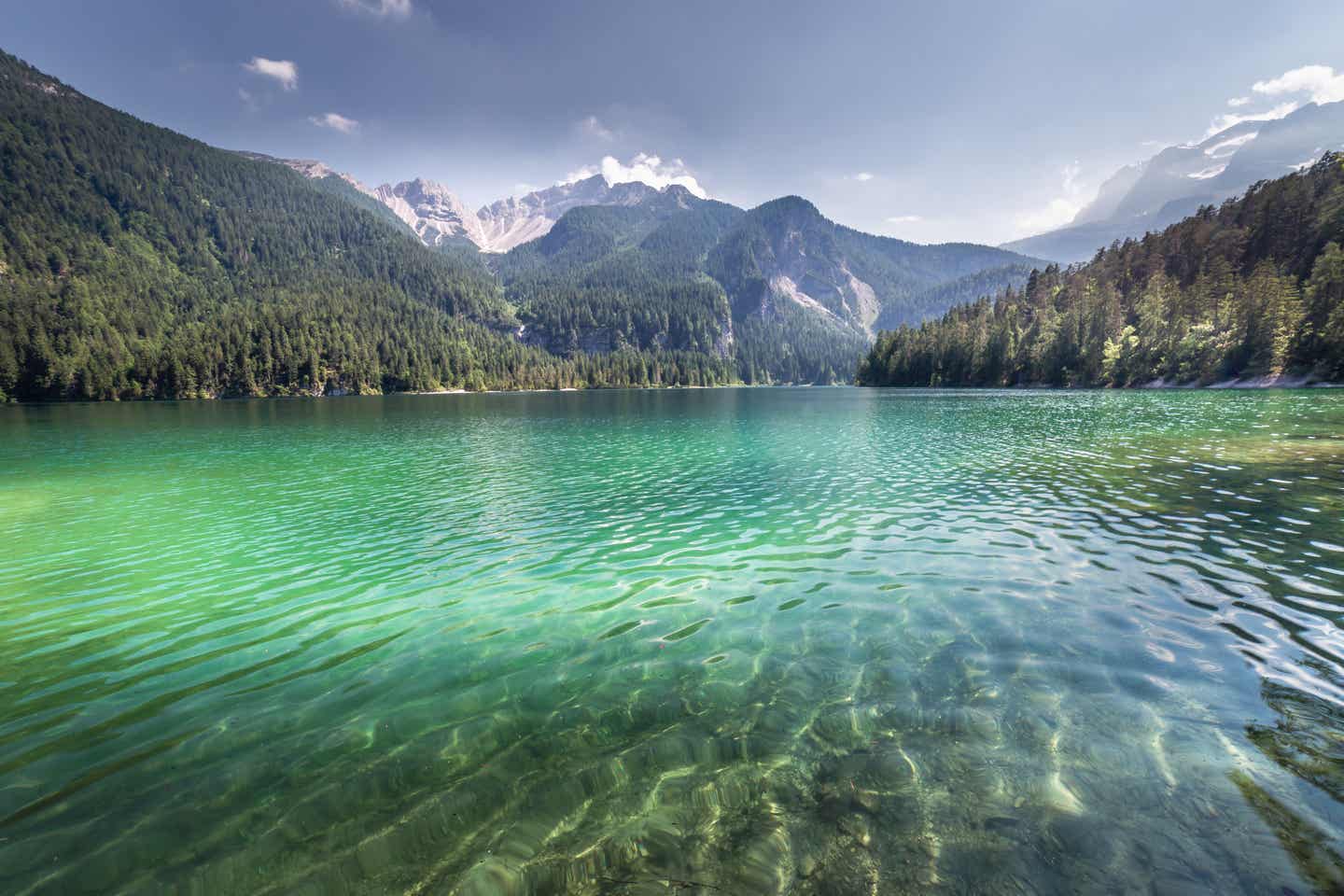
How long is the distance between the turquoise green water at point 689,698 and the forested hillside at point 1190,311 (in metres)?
111

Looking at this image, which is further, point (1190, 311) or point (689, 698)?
point (1190, 311)

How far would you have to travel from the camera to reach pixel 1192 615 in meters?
11.1

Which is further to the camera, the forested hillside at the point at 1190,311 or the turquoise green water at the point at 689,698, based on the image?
the forested hillside at the point at 1190,311

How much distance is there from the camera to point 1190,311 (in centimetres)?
12694

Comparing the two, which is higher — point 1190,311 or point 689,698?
point 1190,311

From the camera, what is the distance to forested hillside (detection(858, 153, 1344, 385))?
103 m

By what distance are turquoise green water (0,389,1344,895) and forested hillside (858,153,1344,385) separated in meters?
111

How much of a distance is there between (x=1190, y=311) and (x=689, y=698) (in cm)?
17755

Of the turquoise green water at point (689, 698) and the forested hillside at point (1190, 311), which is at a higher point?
the forested hillside at point (1190, 311)

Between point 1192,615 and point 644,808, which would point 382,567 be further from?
point 1192,615

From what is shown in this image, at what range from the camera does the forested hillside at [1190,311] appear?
4072 inches

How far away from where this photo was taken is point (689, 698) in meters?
8.73

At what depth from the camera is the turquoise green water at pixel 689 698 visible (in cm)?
557

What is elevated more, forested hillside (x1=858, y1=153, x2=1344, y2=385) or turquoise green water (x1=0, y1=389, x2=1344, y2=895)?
forested hillside (x1=858, y1=153, x2=1344, y2=385)
